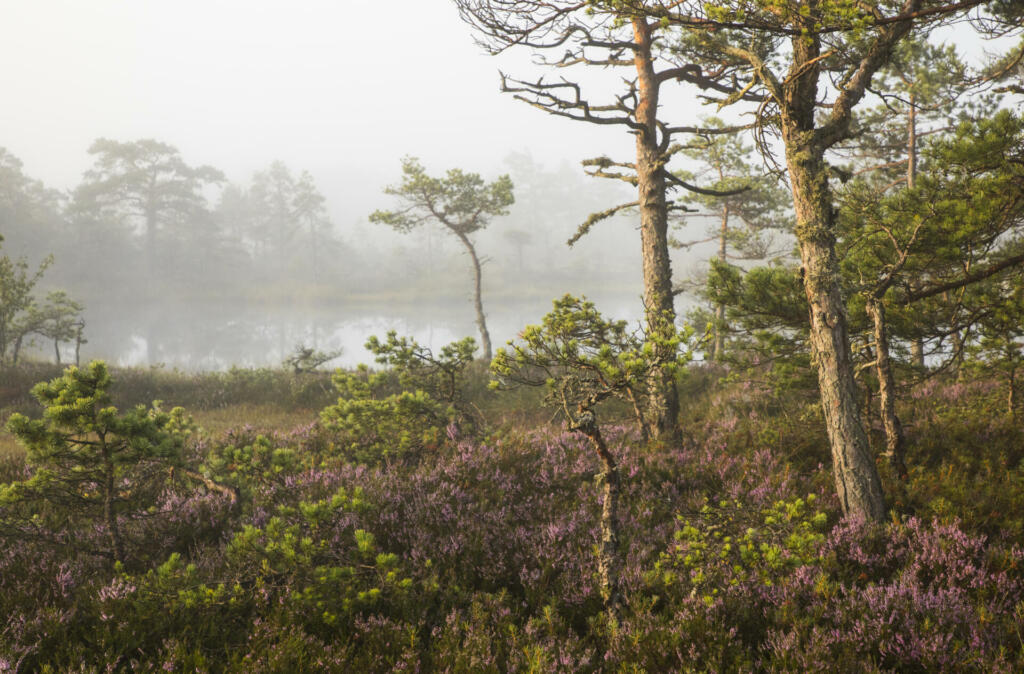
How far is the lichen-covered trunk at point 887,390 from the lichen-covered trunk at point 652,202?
2.77m

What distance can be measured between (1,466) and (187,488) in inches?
146

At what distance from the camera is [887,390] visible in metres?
5.04

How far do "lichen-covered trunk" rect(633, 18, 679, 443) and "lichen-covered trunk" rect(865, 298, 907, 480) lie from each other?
277cm

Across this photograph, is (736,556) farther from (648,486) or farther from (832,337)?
(832,337)

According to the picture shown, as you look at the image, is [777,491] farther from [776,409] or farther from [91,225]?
[91,225]

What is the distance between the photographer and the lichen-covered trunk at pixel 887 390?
15.9 feet

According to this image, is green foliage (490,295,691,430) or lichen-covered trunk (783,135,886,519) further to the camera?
lichen-covered trunk (783,135,886,519)

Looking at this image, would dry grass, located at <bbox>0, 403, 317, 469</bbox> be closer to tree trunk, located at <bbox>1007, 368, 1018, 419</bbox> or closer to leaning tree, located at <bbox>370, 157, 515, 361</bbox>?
leaning tree, located at <bbox>370, 157, 515, 361</bbox>

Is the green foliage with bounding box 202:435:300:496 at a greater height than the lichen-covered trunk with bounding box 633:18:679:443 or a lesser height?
lesser

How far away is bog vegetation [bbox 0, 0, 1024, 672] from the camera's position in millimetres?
3047

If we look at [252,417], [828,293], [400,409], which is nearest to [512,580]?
[400,409]

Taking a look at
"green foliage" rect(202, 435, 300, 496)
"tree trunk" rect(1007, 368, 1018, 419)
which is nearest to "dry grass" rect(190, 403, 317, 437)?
"green foliage" rect(202, 435, 300, 496)

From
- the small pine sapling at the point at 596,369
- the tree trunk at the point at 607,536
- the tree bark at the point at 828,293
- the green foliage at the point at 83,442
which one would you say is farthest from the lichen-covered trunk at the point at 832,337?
the green foliage at the point at 83,442

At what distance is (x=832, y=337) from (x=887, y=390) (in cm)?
126
